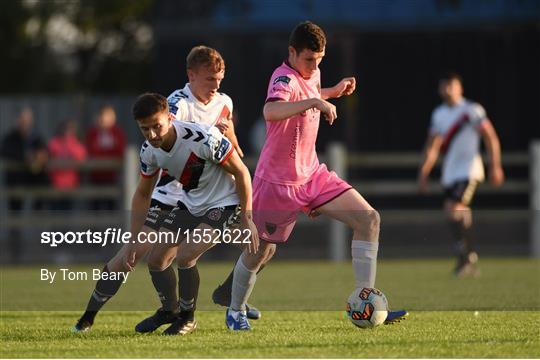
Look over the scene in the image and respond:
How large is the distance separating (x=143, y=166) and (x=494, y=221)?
9227 millimetres

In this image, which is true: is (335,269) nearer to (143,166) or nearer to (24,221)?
(24,221)

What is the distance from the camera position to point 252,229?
863 centimetres

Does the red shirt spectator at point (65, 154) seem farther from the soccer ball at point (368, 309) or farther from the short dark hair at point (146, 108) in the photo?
the short dark hair at point (146, 108)

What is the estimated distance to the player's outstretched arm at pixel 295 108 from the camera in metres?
8.19

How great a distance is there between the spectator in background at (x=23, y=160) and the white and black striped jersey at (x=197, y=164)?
8607 mm

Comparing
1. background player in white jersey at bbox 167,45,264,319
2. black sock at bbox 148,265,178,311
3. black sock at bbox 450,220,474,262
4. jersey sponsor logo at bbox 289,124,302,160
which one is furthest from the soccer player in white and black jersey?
black sock at bbox 450,220,474,262

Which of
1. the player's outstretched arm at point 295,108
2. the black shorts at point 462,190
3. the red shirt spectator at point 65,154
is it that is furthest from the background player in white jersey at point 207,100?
the red shirt spectator at point 65,154

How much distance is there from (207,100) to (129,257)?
4.05 feet

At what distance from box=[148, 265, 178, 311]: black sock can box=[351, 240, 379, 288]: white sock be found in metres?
1.14

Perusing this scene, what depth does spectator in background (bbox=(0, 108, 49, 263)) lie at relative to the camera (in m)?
17.1

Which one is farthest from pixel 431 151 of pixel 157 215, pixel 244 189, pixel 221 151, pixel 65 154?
pixel 221 151

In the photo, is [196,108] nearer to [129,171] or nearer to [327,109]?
[327,109]

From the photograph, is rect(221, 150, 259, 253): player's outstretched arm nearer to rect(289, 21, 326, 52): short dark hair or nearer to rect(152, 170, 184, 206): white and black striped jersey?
rect(152, 170, 184, 206): white and black striped jersey

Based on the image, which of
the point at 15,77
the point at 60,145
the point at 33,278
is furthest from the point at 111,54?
the point at 33,278
